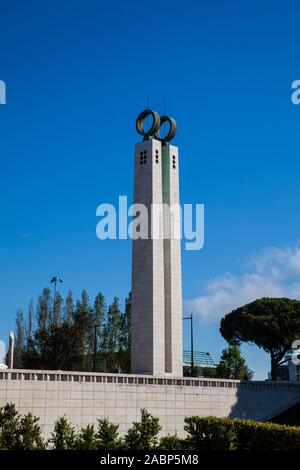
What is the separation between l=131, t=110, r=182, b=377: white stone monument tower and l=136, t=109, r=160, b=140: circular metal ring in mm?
1321

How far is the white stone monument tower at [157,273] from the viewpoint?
3847 centimetres

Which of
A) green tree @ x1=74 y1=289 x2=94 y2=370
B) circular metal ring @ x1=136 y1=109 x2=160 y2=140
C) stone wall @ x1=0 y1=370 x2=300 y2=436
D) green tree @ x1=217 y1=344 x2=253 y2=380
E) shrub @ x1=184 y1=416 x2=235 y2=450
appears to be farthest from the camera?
green tree @ x1=217 y1=344 x2=253 y2=380

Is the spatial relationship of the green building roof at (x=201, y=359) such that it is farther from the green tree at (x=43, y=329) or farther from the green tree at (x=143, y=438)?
the green tree at (x=143, y=438)

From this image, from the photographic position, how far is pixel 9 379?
28625 mm

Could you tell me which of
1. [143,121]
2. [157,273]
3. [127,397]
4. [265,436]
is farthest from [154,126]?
[265,436]

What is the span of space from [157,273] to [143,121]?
470 inches

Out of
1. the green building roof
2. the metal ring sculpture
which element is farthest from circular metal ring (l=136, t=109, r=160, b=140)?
the green building roof

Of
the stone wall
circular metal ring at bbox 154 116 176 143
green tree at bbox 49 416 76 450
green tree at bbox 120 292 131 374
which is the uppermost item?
circular metal ring at bbox 154 116 176 143

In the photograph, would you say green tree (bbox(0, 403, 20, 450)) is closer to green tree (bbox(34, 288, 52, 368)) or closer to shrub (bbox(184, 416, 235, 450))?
shrub (bbox(184, 416, 235, 450))

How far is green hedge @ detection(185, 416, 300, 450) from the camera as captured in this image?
77.9 feet

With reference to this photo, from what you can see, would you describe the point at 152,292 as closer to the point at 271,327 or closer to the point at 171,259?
the point at 171,259

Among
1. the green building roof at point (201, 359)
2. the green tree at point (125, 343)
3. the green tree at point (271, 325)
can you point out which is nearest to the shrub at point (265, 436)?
the green tree at point (125, 343)

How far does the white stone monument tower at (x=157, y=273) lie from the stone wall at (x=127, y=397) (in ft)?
7.97

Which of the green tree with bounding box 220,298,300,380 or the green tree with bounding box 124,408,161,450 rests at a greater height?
the green tree with bounding box 220,298,300,380
